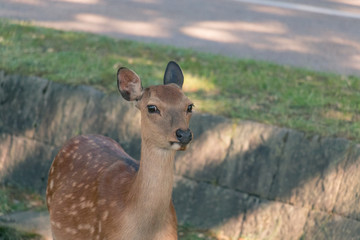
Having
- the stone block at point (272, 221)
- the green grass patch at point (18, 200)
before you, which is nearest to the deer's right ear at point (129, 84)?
the stone block at point (272, 221)

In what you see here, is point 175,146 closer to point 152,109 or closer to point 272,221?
point 152,109

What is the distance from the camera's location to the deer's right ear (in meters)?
4.23

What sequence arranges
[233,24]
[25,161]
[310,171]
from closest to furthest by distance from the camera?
[310,171]
[25,161]
[233,24]

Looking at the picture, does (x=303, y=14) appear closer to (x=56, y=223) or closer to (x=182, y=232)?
(x=182, y=232)

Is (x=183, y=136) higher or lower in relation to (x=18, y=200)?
higher

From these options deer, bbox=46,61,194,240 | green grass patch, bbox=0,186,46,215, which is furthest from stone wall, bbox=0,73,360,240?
deer, bbox=46,61,194,240

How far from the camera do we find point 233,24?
10266 millimetres

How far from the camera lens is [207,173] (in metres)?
6.20

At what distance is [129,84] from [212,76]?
3.01 meters

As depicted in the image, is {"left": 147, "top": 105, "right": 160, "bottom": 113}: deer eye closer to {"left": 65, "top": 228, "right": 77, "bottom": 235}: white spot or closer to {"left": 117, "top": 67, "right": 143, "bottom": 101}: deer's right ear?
{"left": 117, "top": 67, "right": 143, "bottom": 101}: deer's right ear

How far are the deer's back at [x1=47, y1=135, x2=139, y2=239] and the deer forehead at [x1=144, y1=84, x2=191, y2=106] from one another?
65 centimetres

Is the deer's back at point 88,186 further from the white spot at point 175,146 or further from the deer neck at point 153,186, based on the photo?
the white spot at point 175,146

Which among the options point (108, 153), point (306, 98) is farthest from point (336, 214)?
point (108, 153)

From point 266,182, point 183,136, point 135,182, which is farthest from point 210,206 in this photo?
point 183,136
